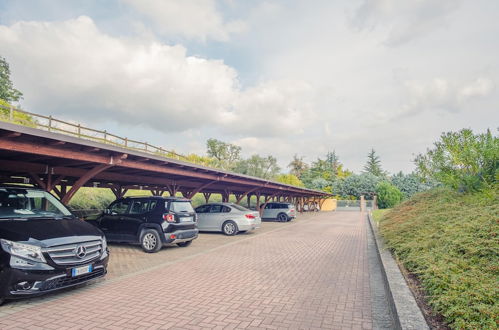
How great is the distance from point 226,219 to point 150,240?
5.33 meters

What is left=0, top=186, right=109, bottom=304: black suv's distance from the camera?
433 cm

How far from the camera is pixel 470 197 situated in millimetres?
7789

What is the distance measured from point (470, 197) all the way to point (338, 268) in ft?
12.3

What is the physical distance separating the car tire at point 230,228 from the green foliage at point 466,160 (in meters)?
8.04

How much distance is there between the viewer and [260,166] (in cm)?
8131

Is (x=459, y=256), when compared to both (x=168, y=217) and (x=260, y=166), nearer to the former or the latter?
(x=168, y=217)

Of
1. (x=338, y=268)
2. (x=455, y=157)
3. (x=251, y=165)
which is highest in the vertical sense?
(x=251, y=165)

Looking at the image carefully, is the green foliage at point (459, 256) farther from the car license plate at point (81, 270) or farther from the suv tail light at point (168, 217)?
the suv tail light at point (168, 217)

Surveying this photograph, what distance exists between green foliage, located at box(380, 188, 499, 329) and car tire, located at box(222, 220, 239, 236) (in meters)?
7.35

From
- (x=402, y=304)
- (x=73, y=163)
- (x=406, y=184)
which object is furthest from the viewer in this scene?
(x=406, y=184)

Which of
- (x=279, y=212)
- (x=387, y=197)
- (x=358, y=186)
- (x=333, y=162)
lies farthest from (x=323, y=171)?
(x=279, y=212)

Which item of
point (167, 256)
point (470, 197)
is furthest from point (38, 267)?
point (470, 197)

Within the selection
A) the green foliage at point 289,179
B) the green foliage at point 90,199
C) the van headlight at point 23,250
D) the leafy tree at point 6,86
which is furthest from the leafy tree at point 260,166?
the van headlight at point 23,250

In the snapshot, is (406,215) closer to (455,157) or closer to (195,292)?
(455,157)
